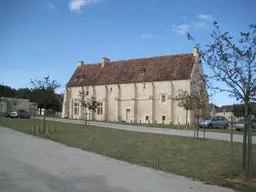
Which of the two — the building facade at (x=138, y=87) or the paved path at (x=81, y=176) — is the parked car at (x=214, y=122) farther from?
the paved path at (x=81, y=176)

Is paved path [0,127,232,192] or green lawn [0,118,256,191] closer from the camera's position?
paved path [0,127,232,192]

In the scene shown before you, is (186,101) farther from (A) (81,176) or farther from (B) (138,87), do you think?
(B) (138,87)

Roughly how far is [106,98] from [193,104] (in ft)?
101

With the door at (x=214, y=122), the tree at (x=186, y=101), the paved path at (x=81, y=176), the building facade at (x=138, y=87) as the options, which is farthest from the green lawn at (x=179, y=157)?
the building facade at (x=138, y=87)

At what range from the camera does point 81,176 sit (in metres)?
7.42

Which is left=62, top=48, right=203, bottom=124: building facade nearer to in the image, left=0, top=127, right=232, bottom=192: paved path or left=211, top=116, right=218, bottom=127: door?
left=211, top=116, right=218, bottom=127: door

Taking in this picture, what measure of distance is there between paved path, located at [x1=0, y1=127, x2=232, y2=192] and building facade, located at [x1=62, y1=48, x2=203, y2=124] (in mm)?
32145

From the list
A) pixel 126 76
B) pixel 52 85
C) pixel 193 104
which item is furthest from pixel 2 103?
pixel 193 104

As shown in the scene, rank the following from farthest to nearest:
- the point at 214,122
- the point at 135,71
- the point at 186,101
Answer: the point at 135,71 < the point at 214,122 < the point at 186,101

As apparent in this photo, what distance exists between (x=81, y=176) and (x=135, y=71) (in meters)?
41.4

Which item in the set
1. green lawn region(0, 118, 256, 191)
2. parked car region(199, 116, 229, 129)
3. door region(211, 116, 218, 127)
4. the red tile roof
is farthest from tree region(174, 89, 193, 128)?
the red tile roof

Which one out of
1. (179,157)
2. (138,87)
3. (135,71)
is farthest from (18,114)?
(179,157)

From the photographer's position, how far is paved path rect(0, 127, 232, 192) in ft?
20.9

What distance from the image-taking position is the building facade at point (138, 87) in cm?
4231
